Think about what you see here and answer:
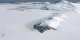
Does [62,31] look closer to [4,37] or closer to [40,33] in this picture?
[40,33]

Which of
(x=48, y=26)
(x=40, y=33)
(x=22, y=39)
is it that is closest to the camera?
(x=22, y=39)

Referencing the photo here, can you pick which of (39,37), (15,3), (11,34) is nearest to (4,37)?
(11,34)

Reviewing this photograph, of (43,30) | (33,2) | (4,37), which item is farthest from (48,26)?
(33,2)

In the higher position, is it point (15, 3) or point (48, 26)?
point (15, 3)

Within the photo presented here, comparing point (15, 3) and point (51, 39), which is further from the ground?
point (15, 3)

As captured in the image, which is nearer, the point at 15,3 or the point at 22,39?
the point at 22,39

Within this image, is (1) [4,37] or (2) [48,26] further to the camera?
(2) [48,26]

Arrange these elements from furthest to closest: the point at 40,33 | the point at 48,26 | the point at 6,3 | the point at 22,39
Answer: the point at 6,3
the point at 48,26
the point at 40,33
the point at 22,39

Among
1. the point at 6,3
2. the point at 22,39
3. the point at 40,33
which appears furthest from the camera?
the point at 6,3

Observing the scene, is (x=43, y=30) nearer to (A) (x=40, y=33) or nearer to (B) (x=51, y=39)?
(A) (x=40, y=33)
